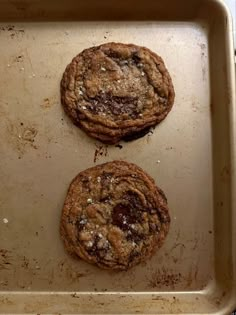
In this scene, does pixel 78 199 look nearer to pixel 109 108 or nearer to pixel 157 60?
pixel 109 108

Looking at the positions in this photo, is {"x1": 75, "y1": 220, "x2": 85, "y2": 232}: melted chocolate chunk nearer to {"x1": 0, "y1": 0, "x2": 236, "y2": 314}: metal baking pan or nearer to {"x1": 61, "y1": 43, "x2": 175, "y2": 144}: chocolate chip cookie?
{"x1": 0, "y1": 0, "x2": 236, "y2": 314}: metal baking pan

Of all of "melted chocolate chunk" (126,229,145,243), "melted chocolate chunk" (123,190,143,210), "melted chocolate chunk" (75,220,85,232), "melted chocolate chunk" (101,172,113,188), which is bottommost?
"melted chocolate chunk" (126,229,145,243)

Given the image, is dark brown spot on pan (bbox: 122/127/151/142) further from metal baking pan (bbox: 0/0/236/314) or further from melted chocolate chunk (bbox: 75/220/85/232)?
melted chocolate chunk (bbox: 75/220/85/232)

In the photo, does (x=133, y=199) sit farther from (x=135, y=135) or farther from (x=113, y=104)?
(x=113, y=104)

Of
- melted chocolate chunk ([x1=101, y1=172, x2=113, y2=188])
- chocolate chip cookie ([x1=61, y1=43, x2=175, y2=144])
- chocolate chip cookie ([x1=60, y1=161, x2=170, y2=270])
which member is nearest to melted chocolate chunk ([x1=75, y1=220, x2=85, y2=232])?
chocolate chip cookie ([x1=60, y1=161, x2=170, y2=270])

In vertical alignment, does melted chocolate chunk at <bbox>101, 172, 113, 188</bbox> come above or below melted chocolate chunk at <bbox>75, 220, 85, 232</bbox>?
above

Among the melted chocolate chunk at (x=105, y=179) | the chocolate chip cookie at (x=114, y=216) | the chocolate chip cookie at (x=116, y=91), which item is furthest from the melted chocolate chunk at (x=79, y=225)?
the chocolate chip cookie at (x=116, y=91)
